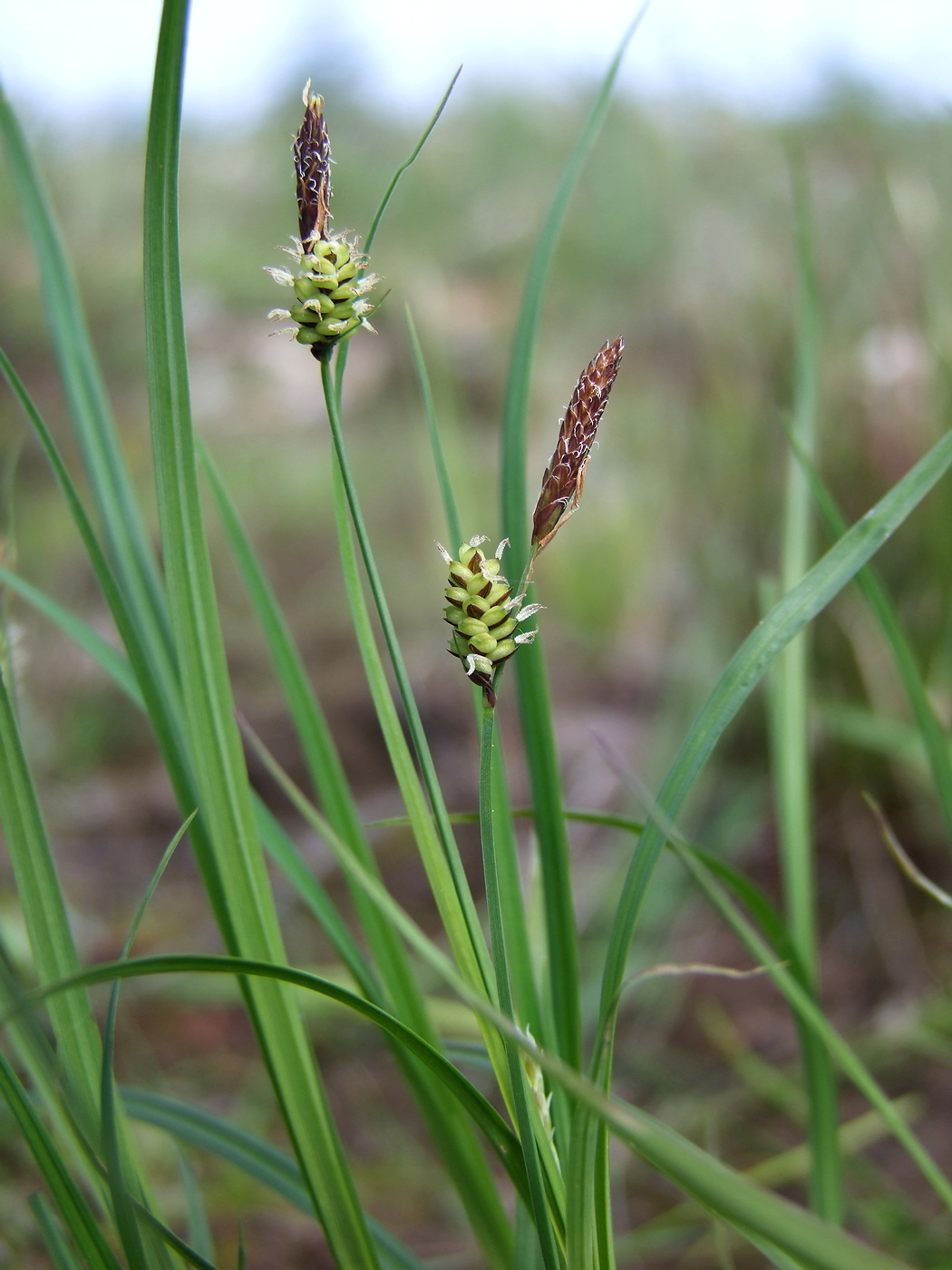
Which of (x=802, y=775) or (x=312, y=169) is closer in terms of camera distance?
(x=312, y=169)

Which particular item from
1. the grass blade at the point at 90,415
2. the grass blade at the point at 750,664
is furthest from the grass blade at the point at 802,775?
the grass blade at the point at 90,415

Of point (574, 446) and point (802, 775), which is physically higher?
point (574, 446)

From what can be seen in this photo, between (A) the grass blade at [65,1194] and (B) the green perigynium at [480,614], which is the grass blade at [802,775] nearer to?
(B) the green perigynium at [480,614]

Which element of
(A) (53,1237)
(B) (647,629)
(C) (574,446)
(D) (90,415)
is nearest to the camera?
(C) (574,446)

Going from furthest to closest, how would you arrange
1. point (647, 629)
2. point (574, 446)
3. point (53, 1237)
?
point (647, 629) < point (53, 1237) < point (574, 446)

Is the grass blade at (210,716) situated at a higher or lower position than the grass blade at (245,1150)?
higher

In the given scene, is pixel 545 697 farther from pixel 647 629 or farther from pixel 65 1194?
pixel 647 629

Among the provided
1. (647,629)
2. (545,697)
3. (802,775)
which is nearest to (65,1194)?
(545,697)

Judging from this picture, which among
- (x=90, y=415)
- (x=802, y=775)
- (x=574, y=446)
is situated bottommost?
(x=802, y=775)
